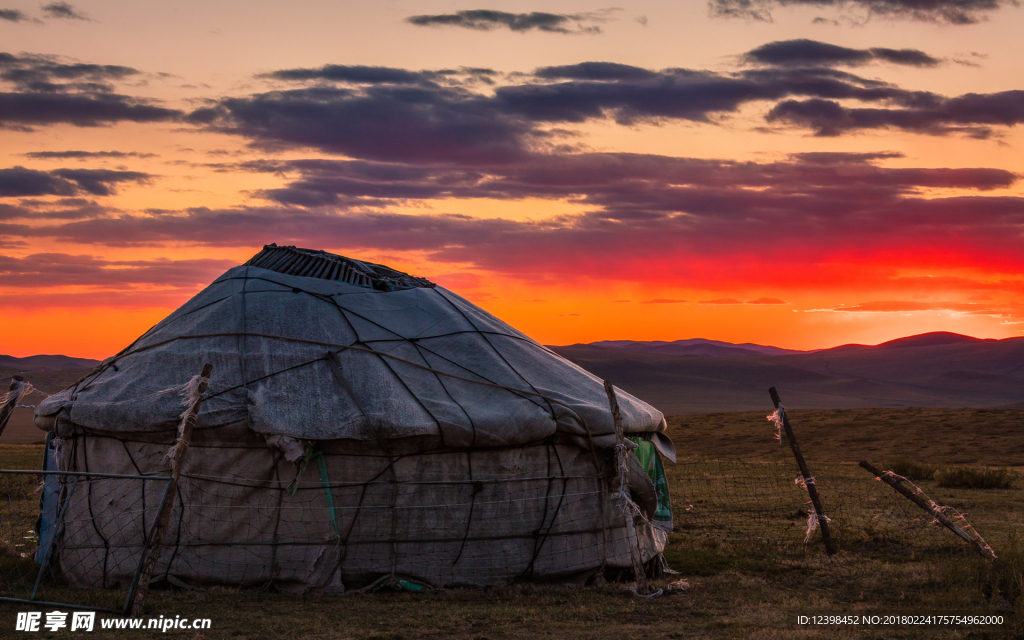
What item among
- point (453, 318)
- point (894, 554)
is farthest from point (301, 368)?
point (894, 554)

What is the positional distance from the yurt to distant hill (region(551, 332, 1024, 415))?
7275 cm

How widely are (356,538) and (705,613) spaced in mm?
3216

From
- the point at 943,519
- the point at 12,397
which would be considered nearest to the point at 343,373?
the point at 12,397

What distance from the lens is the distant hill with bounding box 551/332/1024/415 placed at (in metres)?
98.4

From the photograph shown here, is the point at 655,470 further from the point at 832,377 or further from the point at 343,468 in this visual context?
the point at 832,377

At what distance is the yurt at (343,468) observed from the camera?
8.27m

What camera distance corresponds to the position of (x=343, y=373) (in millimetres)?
8977

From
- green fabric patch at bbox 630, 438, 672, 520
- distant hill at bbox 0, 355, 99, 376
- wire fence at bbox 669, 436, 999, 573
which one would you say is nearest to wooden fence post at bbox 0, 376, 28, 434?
green fabric patch at bbox 630, 438, 672, 520

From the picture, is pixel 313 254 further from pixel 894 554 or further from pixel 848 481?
pixel 848 481

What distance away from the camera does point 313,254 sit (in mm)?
11672

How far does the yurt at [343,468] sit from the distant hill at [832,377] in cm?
7275

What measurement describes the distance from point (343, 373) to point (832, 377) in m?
127

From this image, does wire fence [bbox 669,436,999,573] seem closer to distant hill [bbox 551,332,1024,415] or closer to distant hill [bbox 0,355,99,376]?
distant hill [bbox 551,332,1024,415]
